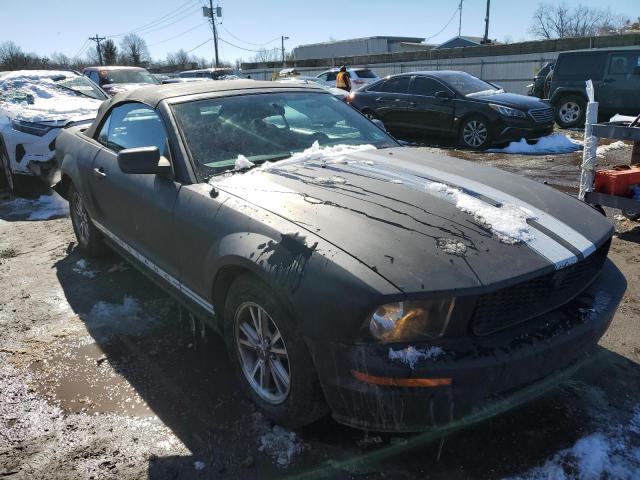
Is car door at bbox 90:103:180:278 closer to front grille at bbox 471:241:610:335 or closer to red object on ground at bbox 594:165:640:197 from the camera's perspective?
front grille at bbox 471:241:610:335

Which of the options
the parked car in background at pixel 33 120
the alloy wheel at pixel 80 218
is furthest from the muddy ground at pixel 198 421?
the parked car in background at pixel 33 120

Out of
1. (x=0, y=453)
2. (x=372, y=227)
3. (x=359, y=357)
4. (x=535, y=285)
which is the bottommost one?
(x=0, y=453)

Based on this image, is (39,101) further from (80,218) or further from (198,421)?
(198,421)

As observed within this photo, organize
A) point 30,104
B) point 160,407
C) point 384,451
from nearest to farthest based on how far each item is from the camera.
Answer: point 384,451, point 160,407, point 30,104

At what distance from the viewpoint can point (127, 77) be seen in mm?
14922

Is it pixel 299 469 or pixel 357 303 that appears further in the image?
pixel 299 469

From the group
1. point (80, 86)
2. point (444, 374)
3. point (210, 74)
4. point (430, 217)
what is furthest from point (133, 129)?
point (210, 74)

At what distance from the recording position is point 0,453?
8.03 feet

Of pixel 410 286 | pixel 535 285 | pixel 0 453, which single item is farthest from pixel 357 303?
pixel 0 453

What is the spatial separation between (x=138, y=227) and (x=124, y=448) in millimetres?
1466

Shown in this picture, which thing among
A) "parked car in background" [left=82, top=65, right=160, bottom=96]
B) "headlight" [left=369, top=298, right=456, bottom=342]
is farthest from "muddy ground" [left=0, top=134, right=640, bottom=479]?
"parked car in background" [left=82, top=65, right=160, bottom=96]

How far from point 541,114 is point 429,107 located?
2191 millimetres

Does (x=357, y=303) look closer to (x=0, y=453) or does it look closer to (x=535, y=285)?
(x=535, y=285)

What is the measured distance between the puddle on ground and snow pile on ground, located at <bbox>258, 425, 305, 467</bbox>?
2.19ft
